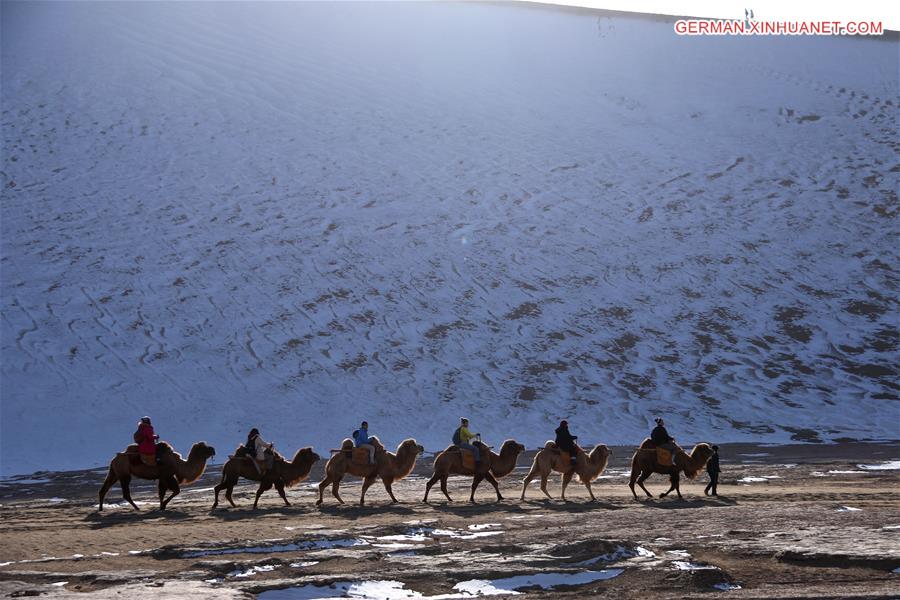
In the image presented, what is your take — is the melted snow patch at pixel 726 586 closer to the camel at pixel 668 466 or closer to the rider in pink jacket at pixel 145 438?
the camel at pixel 668 466

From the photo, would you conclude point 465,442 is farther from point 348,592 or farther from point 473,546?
point 348,592

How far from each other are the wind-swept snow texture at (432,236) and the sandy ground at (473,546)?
13.9 meters

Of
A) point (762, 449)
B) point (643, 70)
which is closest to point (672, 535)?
point (762, 449)

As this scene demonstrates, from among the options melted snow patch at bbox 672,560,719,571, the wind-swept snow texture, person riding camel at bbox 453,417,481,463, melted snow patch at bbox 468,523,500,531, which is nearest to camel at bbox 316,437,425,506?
person riding camel at bbox 453,417,481,463

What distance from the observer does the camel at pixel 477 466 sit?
2094 cm

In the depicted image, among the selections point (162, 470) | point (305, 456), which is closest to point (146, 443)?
point (162, 470)

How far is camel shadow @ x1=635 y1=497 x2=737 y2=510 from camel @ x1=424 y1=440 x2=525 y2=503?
2.99 metres

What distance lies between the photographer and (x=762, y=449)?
3206 cm

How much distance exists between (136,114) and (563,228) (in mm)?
23340

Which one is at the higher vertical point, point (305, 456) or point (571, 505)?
point (305, 456)

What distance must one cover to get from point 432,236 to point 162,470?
27.1m

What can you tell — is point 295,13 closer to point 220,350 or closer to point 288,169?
point 288,169

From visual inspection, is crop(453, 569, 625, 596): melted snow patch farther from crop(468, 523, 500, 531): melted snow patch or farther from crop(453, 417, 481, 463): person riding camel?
crop(453, 417, 481, 463): person riding camel

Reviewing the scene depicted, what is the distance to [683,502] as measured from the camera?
19922 mm
